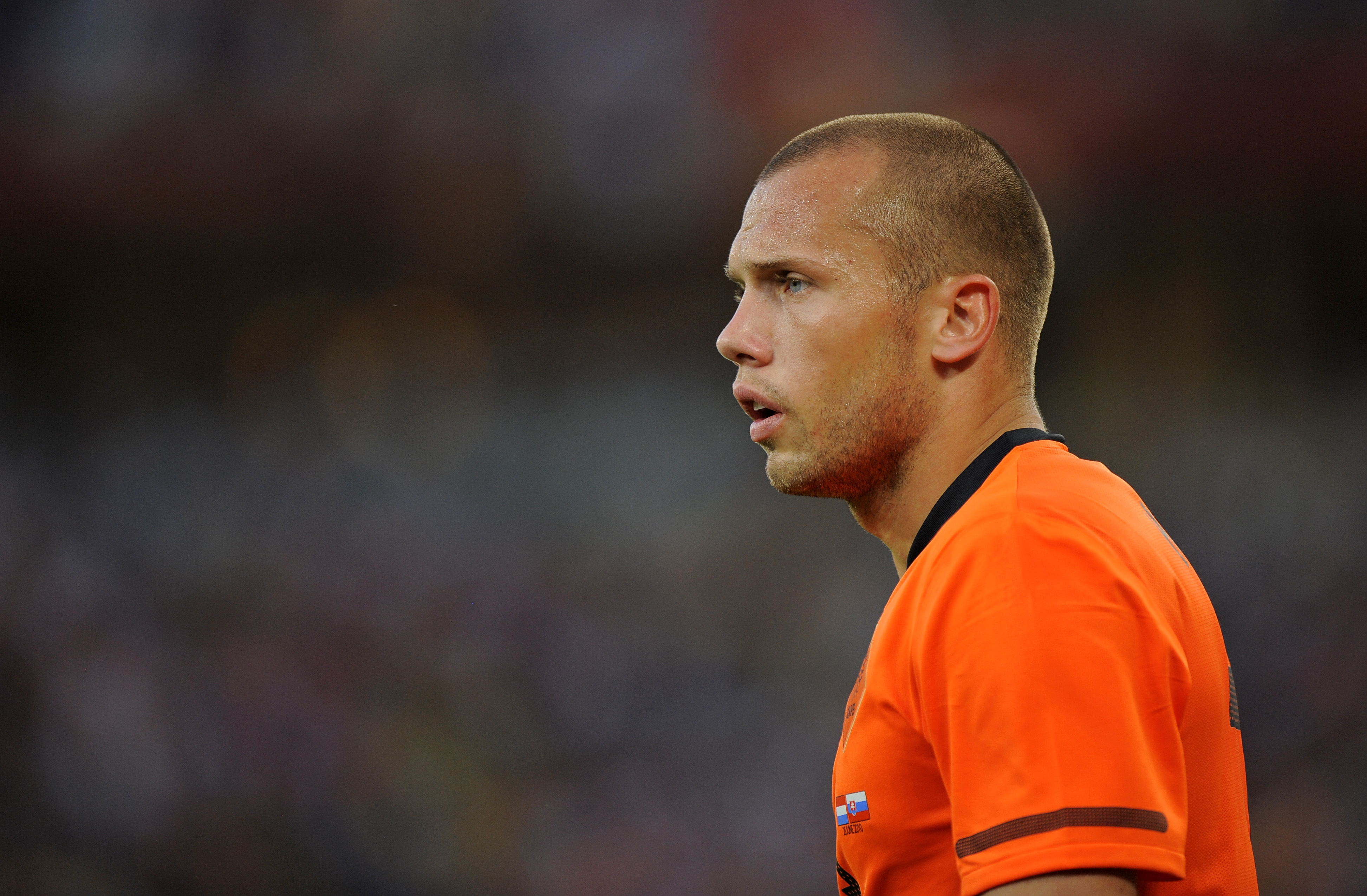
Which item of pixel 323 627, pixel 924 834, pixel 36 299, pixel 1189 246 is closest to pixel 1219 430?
pixel 1189 246

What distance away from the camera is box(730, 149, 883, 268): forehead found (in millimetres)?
1353

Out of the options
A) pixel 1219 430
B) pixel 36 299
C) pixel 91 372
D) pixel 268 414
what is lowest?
pixel 1219 430

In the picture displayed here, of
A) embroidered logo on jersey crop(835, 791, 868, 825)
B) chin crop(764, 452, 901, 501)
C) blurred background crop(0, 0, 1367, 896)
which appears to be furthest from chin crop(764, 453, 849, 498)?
blurred background crop(0, 0, 1367, 896)

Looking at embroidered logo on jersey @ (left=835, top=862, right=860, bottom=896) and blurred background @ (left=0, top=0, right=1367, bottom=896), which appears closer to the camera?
embroidered logo on jersey @ (left=835, top=862, right=860, bottom=896)

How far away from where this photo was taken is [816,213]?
1382mm

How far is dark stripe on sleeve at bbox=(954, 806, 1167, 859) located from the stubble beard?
562 millimetres

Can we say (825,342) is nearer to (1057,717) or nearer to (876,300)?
(876,300)

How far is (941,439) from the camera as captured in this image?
134 centimetres

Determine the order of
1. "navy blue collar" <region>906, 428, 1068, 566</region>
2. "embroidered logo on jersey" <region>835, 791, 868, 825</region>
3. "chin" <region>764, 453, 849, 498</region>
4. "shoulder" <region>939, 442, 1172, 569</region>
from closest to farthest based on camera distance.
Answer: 1. "shoulder" <region>939, 442, 1172, 569</region>
2. "embroidered logo on jersey" <region>835, 791, 868, 825</region>
3. "navy blue collar" <region>906, 428, 1068, 566</region>
4. "chin" <region>764, 453, 849, 498</region>

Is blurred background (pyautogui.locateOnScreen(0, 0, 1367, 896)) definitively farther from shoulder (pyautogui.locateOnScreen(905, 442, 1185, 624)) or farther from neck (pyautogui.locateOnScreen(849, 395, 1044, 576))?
shoulder (pyautogui.locateOnScreen(905, 442, 1185, 624))

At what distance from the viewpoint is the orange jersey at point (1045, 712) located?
87 cm

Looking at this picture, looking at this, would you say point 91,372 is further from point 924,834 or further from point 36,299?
point 924,834

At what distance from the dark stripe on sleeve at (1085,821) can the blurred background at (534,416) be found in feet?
10.8

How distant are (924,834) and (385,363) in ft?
12.6
